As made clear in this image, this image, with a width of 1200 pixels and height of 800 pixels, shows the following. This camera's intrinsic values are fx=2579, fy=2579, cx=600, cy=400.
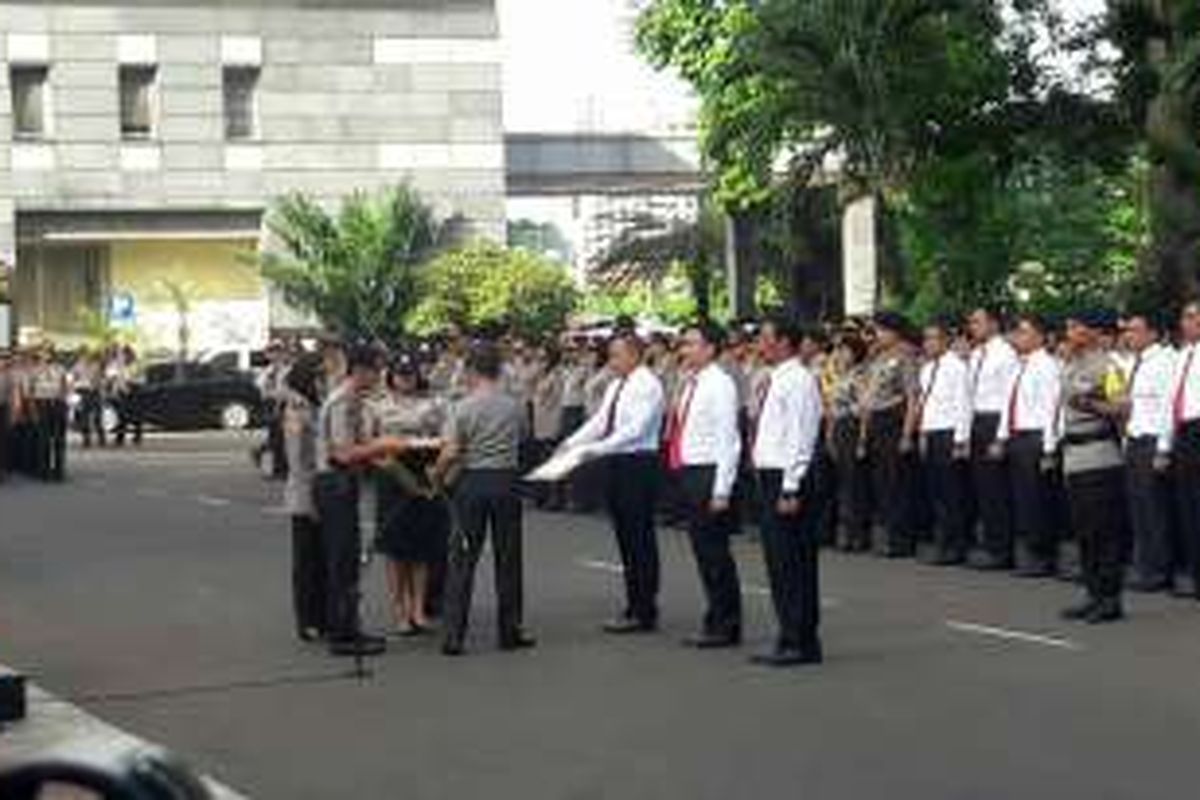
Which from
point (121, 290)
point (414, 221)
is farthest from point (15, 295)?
point (414, 221)

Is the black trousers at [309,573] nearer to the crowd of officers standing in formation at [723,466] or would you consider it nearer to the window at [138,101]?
the crowd of officers standing in formation at [723,466]

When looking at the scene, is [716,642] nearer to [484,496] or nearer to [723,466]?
[723,466]

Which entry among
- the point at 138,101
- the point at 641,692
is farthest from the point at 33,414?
the point at 138,101

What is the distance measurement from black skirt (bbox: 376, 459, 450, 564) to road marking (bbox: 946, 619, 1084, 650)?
3.17m

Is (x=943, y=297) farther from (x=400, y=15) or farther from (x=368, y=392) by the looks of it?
(x=400, y=15)

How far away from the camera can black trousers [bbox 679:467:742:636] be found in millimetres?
14703

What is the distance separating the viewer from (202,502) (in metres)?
29.4

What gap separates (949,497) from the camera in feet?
65.6

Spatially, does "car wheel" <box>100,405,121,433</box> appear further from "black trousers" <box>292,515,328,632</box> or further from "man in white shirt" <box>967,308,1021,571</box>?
"black trousers" <box>292,515,328,632</box>

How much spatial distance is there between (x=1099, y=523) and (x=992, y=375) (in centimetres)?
442

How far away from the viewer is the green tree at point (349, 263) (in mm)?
59750

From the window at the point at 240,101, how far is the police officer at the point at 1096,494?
49289mm

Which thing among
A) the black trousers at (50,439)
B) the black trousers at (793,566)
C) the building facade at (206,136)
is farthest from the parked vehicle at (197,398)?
the black trousers at (793,566)

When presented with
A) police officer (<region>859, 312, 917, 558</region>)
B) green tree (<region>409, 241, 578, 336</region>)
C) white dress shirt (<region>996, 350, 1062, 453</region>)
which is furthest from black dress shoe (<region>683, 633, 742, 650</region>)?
green tree (<region>409, 241, 578, 336</region>)
